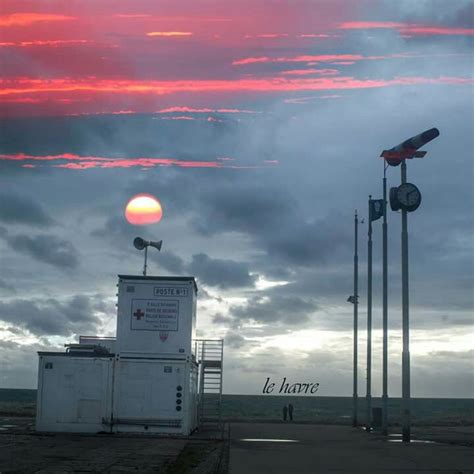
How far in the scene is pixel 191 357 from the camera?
A: 35.8 meters

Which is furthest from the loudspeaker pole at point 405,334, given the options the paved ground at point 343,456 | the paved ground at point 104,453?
the paved ground at point 104,453

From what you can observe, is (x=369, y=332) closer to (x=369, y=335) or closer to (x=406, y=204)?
(x=369, y=335)

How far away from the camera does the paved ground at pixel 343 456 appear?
2084 centimetres

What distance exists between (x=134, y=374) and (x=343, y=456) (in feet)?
41.4

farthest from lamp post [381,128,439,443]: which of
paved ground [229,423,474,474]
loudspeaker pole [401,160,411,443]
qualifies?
paved ground [229,423,474,474]

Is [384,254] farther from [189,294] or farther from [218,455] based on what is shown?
[218,455]

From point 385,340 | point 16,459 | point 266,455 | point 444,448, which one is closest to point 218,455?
point 266,455

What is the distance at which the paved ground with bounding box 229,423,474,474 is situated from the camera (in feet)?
68.4

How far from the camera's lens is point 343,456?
24891mm

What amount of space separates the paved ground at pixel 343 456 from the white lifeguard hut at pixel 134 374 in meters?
3.46

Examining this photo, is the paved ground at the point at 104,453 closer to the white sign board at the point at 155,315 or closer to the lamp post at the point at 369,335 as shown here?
the white sign board at the point at 155,315

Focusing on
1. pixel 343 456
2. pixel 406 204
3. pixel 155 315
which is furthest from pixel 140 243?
pixel 343 456

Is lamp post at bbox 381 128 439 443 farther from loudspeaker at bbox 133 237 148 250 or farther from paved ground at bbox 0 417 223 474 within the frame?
loudspeaker at bbox 133 237 148 250

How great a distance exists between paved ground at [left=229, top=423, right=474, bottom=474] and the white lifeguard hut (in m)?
3.46
